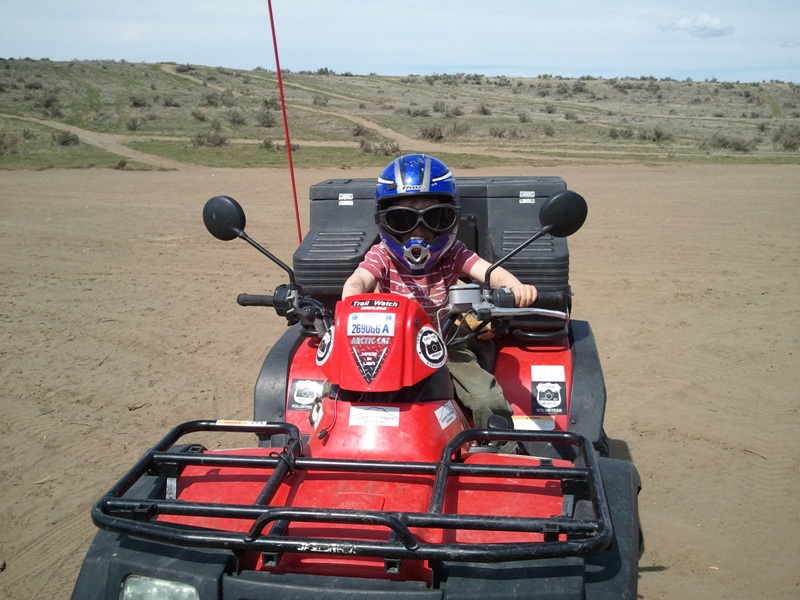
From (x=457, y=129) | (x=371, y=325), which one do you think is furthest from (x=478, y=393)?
(x=457, y=129)

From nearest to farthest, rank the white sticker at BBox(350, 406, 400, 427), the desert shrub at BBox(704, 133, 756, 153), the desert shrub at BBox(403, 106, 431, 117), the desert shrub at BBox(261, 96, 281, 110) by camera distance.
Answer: the white sticker at BBox(350, 406, 400, 427)
the desert shrub at BBox(704, 133, 756, 153)
the desert shrub at BBox(403, 106, 431, 117)
the desert shrub at BBox(261, 96, 281, 110)

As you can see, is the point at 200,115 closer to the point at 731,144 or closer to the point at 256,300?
the point at 731,144

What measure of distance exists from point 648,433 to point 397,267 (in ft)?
9.19

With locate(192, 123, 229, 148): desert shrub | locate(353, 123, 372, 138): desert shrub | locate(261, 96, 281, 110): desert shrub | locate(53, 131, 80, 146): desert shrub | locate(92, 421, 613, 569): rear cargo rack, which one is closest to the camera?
locate(92, 421, 613, 569): rear cargo rack

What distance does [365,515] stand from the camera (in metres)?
2.37

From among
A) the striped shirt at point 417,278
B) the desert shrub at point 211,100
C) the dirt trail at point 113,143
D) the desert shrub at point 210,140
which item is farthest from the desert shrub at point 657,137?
the striped shirt at point 417,278

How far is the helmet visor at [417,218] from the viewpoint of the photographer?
388 centimetres

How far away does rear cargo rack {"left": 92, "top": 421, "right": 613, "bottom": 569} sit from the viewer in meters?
2.29

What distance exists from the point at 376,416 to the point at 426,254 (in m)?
1.18

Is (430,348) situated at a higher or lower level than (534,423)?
higher

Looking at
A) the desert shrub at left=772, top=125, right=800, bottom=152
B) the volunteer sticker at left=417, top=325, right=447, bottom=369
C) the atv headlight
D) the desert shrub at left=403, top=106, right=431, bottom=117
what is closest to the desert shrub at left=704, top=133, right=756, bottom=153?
the desert shrub at left=772, top=125, right=800, bottom=152

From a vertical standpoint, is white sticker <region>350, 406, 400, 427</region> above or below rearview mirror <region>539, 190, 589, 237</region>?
below

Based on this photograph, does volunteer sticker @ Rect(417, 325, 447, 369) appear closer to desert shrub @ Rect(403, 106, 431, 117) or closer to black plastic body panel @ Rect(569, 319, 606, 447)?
black plastic body panel @ Rect(569, 319, 606, 447)

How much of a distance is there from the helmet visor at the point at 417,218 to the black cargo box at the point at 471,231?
2.48ft
